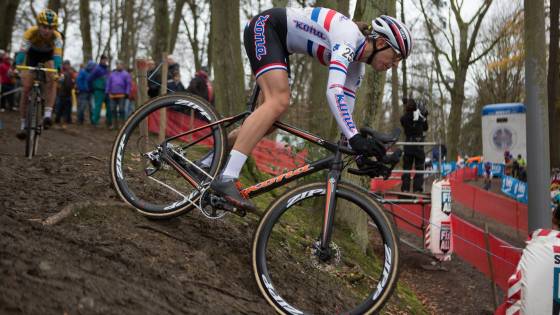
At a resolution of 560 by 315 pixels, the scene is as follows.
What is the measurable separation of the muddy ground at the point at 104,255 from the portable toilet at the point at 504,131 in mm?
24204

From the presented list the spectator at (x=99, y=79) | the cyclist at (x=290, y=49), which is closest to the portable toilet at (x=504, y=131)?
the spectator at (x=99, y=79)

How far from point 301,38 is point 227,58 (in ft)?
19.4

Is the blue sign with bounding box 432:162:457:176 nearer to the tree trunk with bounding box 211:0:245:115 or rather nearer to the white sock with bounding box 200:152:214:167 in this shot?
the tree trunk with bounding box 211:0:245:115

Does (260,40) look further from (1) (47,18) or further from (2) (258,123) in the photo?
(1) (47,18)

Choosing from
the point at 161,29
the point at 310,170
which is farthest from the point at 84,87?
the point at 310,170

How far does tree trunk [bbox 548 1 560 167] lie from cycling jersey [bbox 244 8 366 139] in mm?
12974

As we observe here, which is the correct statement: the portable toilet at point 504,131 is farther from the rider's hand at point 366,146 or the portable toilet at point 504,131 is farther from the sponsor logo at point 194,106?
the rider's hand at point 366,146

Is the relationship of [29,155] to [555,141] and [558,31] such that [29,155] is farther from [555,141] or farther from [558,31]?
[555,141]

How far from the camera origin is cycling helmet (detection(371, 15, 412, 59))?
149 inches

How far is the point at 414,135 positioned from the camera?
40.9ft

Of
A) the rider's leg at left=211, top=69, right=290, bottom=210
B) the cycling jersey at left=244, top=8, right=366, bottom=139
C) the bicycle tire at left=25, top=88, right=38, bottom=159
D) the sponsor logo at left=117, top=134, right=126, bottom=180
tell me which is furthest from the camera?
the bicycle tire at left=25, top=88, right=38, bottom=159

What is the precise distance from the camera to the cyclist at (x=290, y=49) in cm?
376

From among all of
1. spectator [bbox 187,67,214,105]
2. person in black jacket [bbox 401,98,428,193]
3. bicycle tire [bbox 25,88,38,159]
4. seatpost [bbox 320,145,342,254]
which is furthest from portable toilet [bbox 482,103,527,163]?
seatpost [bbox 320,145,342,254]

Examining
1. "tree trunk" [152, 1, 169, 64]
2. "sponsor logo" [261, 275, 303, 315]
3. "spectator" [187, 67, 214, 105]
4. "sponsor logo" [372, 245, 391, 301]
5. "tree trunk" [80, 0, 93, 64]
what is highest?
"tree trunk" [80, 0, 93, 64]
